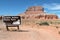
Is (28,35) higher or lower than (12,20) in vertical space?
lower

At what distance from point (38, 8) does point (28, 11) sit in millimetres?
9833

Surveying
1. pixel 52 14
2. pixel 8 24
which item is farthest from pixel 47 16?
pixel 8 24

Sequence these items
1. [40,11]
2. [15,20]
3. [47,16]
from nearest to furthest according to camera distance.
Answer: [15,20] → [47,16] → [40,11]

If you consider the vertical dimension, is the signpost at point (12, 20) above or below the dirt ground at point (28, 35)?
above

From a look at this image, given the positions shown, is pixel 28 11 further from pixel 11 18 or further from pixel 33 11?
pixel 11 18

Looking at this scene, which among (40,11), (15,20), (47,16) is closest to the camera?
(15,20)

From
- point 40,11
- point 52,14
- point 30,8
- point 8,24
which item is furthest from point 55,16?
point 8,24

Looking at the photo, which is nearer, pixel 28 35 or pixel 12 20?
pixel 28 35

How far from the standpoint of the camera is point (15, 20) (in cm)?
2541

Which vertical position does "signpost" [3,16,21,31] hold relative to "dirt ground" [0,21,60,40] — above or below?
above

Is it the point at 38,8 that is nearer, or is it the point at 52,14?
the point at 52,14

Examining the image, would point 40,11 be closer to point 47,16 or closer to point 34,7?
point 34,7

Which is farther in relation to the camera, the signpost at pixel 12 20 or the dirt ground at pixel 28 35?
the signpost at pixel 12 20

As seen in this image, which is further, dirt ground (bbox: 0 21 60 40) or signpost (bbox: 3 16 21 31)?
signpost (bbox: 3 16 21 31)
